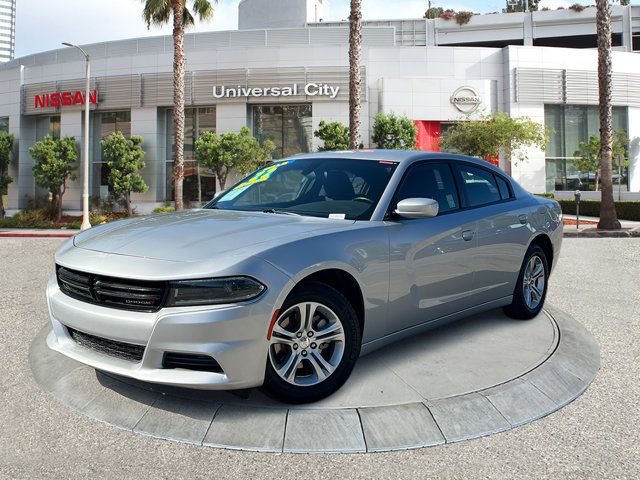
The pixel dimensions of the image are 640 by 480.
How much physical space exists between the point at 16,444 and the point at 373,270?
2.17m

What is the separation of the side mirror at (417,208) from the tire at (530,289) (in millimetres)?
1787

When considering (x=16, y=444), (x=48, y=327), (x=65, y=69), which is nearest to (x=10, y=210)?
(x=65, y=69)

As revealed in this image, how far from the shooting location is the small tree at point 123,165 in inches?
1084

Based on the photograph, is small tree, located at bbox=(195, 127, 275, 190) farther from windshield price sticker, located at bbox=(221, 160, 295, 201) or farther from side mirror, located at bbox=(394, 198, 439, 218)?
side mirror, located at bbox=(394, 198, 439, 218)

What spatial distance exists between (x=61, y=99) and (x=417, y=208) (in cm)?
3338

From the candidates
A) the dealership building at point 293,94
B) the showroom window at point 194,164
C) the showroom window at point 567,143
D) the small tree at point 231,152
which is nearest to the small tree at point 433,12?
the dealership building at point 293,94

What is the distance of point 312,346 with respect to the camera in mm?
2969

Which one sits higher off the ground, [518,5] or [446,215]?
[518,5]

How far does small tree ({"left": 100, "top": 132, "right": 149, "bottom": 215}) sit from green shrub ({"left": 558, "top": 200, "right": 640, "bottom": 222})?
22.3 meters

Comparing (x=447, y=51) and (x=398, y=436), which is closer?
(x=398, y=436)

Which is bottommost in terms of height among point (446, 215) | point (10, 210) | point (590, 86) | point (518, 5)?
point (446, 215)

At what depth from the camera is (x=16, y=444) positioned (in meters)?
2.63

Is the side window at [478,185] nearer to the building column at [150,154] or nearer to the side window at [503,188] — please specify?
the side window at [503,188]

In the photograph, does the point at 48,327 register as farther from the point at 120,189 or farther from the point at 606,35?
the point at 120,189
